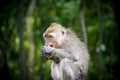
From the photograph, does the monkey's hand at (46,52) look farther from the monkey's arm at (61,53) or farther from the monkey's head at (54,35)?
the monkey's head at (54,35)

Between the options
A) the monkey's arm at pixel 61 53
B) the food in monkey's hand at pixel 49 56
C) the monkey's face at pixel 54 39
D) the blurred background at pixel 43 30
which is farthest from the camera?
the blurred background at pixel 43 30

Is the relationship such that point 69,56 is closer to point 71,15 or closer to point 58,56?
point 58,56

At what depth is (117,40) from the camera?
1415 cm

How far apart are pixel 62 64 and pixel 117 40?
16.7ft

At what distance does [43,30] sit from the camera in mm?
13289

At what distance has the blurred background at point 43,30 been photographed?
13.0m

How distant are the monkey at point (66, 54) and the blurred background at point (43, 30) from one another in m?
3.20

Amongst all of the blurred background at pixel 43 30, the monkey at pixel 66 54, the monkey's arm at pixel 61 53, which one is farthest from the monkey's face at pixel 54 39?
the blurred background at pixel 43 30

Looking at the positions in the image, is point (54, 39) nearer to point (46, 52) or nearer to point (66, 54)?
point (66, 54)

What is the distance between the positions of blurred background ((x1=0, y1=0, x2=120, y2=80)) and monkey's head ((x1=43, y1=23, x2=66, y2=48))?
318 centimetres

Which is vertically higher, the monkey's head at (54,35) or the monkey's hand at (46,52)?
the monkey's head at (54,35)

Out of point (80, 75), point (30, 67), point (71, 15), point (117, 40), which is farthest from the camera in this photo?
point (71, 15)

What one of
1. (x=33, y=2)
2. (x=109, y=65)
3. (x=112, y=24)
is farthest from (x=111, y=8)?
(x=33, y=2)

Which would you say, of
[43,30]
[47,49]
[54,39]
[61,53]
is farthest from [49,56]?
[43,30]
